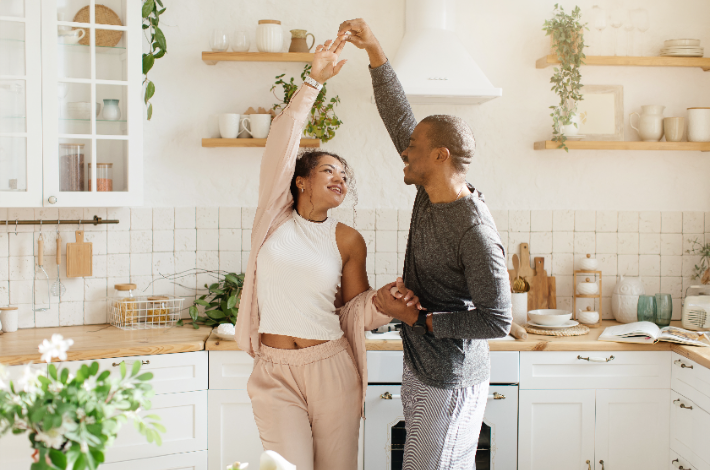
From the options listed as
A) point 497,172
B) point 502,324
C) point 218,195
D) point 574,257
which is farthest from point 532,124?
point 502,324

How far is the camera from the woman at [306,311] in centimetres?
186

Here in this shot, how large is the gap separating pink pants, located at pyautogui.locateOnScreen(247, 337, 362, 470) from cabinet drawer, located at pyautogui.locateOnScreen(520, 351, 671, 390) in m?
1.06

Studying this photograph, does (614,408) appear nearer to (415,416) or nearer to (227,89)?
(415,416)

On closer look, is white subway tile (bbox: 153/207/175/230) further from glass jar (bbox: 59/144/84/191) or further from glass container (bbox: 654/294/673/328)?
glass container (bbox: 654/294/673/328)

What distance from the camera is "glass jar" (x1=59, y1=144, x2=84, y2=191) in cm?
270

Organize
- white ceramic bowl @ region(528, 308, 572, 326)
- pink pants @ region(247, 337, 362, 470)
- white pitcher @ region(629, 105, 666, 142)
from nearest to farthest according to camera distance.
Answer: pink pants @ region(247, 337, 362, 470) → white ceramic bowl @ region(528, 308, 572, 326) → white pitcher @ region(629, 105, 666, 142)

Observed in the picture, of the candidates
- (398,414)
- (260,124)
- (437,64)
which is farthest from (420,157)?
(260,124)

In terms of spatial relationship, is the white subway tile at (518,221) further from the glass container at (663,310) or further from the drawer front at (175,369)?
the drawer front at (175,369)

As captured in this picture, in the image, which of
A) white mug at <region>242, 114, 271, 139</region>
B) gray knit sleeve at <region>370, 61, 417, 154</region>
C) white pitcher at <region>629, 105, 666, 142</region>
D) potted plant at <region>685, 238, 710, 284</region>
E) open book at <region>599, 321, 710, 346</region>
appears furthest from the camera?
potted plant at <region>685, 238, 710, 284</region>

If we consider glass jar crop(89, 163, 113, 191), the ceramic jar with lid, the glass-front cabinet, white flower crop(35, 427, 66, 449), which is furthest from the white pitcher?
white flower crop(35, 427, 66, 449)

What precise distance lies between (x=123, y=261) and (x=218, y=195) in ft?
1.83

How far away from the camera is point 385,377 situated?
2623 millimetres

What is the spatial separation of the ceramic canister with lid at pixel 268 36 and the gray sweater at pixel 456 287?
1.42 m

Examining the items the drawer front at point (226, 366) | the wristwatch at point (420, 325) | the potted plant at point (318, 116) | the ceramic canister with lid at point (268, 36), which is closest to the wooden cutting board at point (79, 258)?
the drawer front at point (226, 366)
